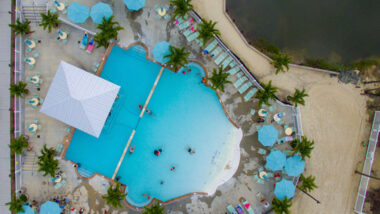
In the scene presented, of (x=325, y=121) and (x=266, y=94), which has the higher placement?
(x=325, y=121)

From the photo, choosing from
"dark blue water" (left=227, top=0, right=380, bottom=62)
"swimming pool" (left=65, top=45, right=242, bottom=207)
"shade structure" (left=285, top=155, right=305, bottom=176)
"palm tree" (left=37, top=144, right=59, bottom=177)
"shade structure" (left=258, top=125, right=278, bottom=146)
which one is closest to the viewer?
"palm tree" (left=37, top=144, right=59, bottom=177)

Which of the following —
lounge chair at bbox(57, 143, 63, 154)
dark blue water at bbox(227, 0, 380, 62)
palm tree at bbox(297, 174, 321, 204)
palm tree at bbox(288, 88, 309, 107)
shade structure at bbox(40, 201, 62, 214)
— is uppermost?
Answer: dark blue water at bbox(227, 0, 380, 62)

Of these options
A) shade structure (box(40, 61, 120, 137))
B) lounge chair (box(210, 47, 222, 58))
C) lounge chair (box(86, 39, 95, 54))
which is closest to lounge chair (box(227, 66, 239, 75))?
lounge chair (box(210, 47, 222, 58))

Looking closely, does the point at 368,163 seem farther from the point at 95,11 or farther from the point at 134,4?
the point at 95,11

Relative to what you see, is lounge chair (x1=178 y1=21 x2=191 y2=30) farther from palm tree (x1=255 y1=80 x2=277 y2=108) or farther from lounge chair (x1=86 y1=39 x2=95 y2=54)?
palm tree (x1=255 y1=80 x2=277 y2=108)

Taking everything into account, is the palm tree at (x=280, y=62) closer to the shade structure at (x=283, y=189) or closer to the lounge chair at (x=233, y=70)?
the lounge chair at (x=233, y=70)

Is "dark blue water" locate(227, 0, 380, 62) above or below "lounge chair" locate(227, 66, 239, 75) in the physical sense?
above

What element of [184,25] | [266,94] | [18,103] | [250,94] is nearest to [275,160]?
[266,94]
